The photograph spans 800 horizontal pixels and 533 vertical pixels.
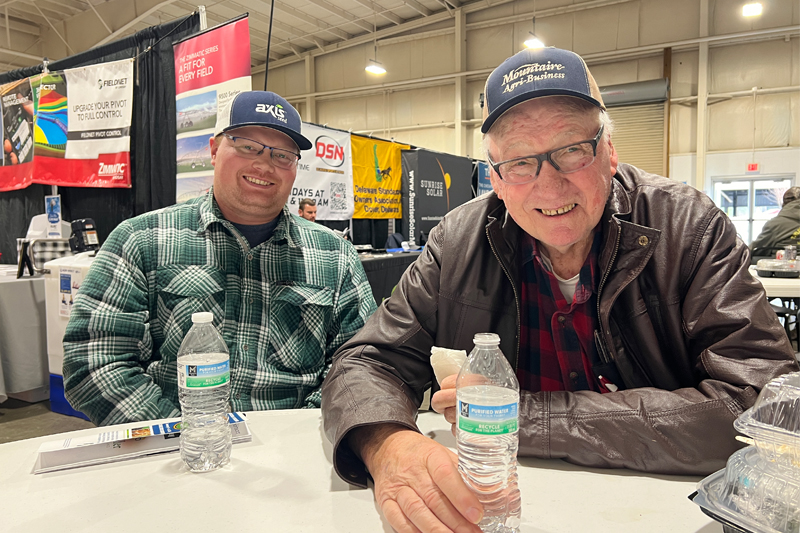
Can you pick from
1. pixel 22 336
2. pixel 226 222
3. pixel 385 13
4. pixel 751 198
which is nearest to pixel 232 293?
pixel 226 222

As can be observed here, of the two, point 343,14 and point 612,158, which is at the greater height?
point 343,14

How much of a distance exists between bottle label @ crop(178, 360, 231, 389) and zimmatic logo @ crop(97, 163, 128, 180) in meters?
3.52

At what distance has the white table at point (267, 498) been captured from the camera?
83cm

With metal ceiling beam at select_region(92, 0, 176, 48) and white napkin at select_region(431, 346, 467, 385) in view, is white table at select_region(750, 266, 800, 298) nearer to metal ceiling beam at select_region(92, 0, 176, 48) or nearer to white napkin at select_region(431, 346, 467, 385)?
white napkin at select_region(431, 346, 467, 385)

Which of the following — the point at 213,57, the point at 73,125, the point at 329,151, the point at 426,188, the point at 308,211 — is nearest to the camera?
the point at 213,57

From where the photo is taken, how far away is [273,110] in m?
1.80

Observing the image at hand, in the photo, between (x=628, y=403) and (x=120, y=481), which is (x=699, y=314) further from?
(x=120, y=481)

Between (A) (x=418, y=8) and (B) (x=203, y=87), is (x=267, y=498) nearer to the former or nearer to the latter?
(B) (x=203, y=87)

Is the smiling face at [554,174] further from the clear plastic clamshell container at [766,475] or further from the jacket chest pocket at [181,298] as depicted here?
the jacket chest pocket at [181,298]

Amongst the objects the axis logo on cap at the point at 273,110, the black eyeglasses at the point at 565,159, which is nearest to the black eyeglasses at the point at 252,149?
the axis logo on cap at the point at 273,110

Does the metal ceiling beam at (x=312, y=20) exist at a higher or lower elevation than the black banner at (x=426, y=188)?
higher

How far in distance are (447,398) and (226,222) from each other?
1151mm

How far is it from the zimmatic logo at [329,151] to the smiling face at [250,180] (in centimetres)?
387

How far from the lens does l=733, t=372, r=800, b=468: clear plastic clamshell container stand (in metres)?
0.71
